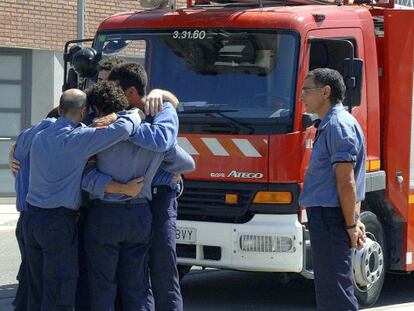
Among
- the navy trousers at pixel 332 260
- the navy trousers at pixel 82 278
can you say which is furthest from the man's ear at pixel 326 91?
the navy trousers at pixel 82 278

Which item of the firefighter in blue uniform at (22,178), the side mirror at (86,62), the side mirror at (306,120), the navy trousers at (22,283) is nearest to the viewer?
the navy trousers at (22,283)

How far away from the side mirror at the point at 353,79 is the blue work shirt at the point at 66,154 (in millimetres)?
2747

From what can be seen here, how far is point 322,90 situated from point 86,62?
3097mm

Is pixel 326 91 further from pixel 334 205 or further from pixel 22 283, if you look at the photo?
pixel 22 283

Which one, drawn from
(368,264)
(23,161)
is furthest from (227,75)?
(23,161)

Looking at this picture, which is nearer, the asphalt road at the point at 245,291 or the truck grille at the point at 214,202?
the truck grille at the point at 214,202

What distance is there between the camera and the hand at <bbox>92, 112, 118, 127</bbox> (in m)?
6.09

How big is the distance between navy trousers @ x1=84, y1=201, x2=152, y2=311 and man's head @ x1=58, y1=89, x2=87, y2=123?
61cm

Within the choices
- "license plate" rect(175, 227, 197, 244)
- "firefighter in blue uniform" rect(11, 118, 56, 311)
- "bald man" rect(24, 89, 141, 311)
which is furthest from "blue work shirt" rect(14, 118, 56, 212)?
"license plate" rect(175, 227, 197, 244)

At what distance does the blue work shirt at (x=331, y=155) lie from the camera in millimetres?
6395

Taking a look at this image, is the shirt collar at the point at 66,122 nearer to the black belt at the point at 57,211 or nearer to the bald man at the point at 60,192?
the bald man at the point at 60,192

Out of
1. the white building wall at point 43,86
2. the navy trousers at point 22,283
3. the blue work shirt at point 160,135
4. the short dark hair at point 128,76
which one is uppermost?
the white building wall at point 43,86

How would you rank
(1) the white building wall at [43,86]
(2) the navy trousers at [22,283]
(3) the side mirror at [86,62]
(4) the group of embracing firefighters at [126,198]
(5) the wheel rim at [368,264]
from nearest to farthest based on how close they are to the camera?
(4) the group of embracing firefighters at [126,198] < (2) the navy trousers at [22,283] < (5) the wheel rim at [368,264] < (3) the side mirror at [86,62] < (1) the white building wall at [43,86]

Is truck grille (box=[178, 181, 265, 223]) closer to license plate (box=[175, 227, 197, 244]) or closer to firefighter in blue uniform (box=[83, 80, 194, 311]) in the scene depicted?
license plate (box=[175, 227, 197, 244])
